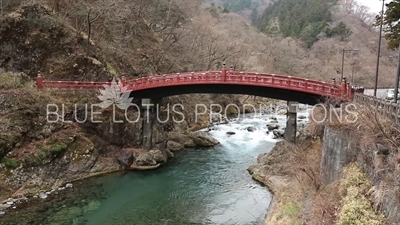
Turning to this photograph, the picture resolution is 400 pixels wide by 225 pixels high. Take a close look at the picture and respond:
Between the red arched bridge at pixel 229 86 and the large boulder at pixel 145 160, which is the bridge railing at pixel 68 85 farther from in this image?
the large boulder at pixel 145 160

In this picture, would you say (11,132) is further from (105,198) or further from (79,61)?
(79,61)

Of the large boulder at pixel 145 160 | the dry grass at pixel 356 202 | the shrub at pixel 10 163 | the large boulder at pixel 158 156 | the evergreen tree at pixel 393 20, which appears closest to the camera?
the dry grass at pixel 356 202

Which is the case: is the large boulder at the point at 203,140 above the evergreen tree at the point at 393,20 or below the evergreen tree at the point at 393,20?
below

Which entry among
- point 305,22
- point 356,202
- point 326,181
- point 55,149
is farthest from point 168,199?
point 305,22

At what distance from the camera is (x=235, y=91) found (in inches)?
1106

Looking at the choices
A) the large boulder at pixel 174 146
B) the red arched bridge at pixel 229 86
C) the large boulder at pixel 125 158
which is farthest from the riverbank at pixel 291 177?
the large boulder at pixel 125 158

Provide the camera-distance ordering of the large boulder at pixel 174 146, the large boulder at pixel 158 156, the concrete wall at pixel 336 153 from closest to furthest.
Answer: the concrete wall at pixel 336 153
the large boulder at pixel 158 156
the large boulder at pixel 174 146

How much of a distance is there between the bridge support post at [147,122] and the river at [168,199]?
280 cm

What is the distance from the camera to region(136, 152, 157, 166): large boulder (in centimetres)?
2709

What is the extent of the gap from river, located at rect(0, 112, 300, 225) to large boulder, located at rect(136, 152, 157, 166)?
3.26 feet

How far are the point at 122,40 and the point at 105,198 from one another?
2347cm

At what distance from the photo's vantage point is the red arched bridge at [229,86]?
22938mm

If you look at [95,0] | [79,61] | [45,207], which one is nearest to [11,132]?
[45,207]

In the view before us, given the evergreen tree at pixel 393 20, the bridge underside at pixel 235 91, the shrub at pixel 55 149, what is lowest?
the shrub at pixel 55 149
